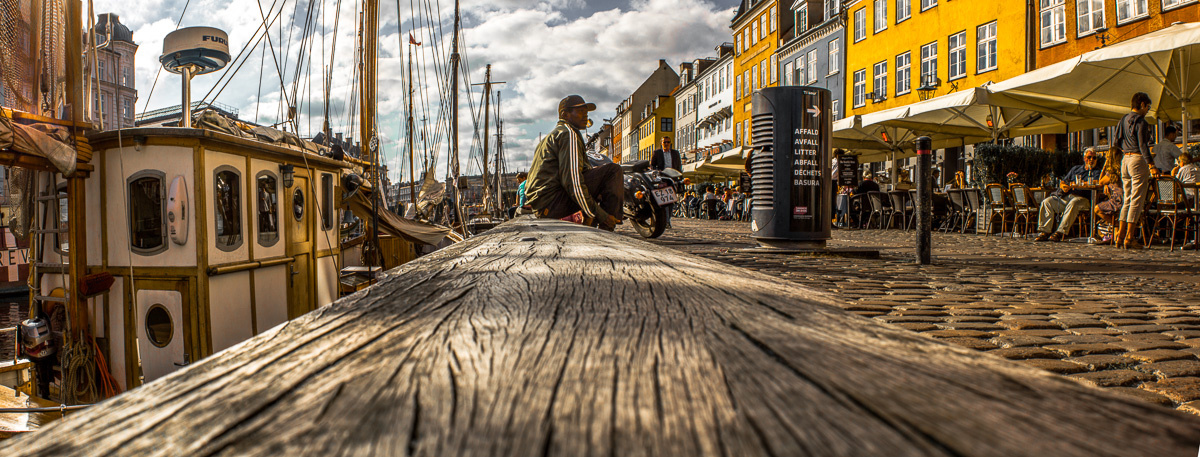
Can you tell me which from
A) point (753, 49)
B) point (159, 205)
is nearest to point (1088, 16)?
point (159, 205)

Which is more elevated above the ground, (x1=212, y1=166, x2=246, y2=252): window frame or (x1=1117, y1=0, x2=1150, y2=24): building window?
(x1=1117, y1=0, x2=1150, y2=24): building window

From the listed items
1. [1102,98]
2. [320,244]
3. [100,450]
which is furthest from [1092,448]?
→ [1102,98]

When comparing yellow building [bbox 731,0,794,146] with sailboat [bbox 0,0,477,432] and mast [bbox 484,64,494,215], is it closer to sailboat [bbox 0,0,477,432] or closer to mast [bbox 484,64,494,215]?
mast [bbox 484,64,494,215]

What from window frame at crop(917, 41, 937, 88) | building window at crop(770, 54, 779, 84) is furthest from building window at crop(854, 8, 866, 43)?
building window at crop(770, 54, 779, 84)

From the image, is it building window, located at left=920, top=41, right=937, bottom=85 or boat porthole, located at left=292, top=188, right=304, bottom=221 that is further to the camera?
building window, located at left=920, top=41, right=937, bottom=85

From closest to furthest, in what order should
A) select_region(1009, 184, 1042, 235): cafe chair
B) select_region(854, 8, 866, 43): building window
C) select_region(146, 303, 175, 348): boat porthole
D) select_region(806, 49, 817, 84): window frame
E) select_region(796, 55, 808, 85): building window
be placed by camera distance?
select_region(146, 303, 175, 348): boat porthole → select_region(1009, 184, 1042, 235): cafe chair → select_region(854, 8, 866, 43): building window → select_region(806, 49, 817, 84): window frame → select_region(796, 55, 808, 85): building window

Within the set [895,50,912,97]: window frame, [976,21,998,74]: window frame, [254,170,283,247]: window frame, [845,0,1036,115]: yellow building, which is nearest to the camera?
[254,170,283,247]: window frame

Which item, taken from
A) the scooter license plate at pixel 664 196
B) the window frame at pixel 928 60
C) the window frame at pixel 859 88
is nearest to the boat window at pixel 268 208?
the scooter license plate at pixel 664 196

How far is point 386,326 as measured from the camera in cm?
90

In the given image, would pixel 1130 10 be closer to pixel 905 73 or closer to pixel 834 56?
pixel 905 73

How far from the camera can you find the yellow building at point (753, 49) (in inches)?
1510

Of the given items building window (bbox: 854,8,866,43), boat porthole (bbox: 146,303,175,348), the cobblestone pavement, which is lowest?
boat porthole (bbox: 146,303,175,348)

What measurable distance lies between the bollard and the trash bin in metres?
0.98

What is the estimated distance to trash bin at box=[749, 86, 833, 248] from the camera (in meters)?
6.58
